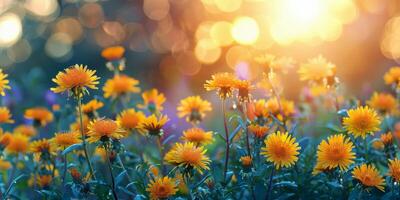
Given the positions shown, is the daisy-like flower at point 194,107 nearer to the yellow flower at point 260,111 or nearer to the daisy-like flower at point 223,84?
the yellow flower at point 260,111

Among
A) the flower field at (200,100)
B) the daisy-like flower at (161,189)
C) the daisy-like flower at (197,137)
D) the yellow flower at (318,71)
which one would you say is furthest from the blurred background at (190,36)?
the daisy-like flower at (161,189)

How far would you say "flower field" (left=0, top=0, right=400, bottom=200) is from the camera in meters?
2.25

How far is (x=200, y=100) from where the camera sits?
9.43 feet

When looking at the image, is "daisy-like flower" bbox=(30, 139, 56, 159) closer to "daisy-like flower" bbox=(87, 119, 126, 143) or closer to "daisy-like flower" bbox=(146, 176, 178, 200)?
"daisy-like flower" bbox=(87, 119, 126, 143)

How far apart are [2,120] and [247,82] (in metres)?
1.34

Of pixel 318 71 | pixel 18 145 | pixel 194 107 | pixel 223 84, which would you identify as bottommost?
pixel 223 84

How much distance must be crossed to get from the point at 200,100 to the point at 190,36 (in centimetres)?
855

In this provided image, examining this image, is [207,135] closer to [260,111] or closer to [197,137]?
[197,137]

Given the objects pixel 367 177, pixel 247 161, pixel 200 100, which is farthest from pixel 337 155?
pixel 200 100

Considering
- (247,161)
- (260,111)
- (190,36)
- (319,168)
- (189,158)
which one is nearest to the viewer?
(189,158)

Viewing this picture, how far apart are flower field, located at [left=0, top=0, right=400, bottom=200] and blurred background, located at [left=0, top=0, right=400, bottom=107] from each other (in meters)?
0.03

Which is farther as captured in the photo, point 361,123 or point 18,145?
point 18,145

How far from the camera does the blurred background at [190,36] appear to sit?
8.85 meters

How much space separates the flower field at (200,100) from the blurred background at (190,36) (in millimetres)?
32
